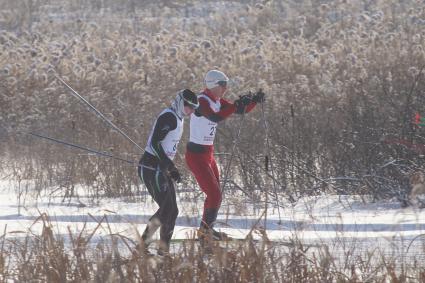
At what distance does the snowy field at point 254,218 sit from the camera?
8391mm

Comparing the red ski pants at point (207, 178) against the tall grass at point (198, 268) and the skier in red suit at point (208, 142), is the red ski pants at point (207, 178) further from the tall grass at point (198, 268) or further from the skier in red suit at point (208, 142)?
the tall grass at point (198, 268)

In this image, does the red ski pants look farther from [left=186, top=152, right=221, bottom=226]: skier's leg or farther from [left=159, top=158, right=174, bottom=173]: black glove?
[left=159, top=158, right=174, bottom=173]: black glove

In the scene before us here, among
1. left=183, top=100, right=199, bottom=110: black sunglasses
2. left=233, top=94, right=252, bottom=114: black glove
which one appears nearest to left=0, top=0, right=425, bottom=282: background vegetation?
left=233, top=94, right=252, bottom=114: black glove

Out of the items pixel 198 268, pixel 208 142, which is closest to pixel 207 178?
pixel 208 142

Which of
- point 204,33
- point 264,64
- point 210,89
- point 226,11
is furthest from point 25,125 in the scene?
point 226,11

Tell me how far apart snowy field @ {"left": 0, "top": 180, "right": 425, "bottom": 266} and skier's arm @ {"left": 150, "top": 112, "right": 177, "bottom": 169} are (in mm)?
586

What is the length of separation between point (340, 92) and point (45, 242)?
1100 cm

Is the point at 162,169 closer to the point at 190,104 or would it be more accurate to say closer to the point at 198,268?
the point at 190,104

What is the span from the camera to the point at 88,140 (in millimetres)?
14820

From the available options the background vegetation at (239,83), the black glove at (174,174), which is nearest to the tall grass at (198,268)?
the black glove at (174,174)

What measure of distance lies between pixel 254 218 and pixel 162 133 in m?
2.19

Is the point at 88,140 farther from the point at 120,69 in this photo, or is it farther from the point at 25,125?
the point at 120,69

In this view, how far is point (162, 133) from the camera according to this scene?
779cm

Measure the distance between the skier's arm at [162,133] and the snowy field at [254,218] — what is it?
586 mm
